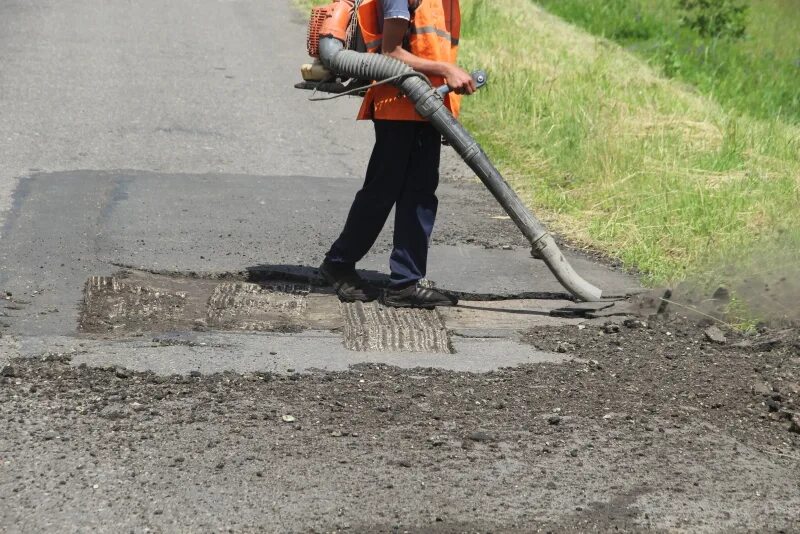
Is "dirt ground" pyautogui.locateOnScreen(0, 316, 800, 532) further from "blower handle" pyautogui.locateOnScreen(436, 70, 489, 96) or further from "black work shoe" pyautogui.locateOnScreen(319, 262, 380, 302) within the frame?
"blower handle" pyautogui.locateOnScreen(436, 70, 489, 96)

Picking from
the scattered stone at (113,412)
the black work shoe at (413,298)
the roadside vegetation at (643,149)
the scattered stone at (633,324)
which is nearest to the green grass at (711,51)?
the roadside vegetation at (643,149)

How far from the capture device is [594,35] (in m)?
17.1

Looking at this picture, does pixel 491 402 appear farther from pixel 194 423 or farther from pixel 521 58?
pixel 521 58

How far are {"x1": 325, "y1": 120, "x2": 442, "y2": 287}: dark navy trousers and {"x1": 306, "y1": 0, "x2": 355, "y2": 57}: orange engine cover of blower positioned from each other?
18.4 inches

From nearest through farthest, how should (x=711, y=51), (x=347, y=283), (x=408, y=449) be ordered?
(x=408, y=449) < (x=347, y=283) < (x=711, y=51)

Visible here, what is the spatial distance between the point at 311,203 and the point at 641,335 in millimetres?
2997

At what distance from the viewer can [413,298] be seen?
240 inches

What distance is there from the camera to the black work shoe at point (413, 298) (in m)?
6.09

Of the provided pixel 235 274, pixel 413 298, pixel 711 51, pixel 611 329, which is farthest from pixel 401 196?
pixel 711 51

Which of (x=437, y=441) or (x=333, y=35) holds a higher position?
(x=333, y=35)

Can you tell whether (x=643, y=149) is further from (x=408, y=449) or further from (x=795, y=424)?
(x=408, y=449)

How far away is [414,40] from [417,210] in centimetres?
82

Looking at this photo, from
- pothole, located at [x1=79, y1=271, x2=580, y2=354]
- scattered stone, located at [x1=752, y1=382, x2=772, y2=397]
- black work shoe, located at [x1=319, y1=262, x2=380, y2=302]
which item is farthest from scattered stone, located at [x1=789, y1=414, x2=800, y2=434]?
black work shoe, located at [x1=319, y1=262, x2=380, y2=302]

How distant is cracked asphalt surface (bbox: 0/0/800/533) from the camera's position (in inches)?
151
